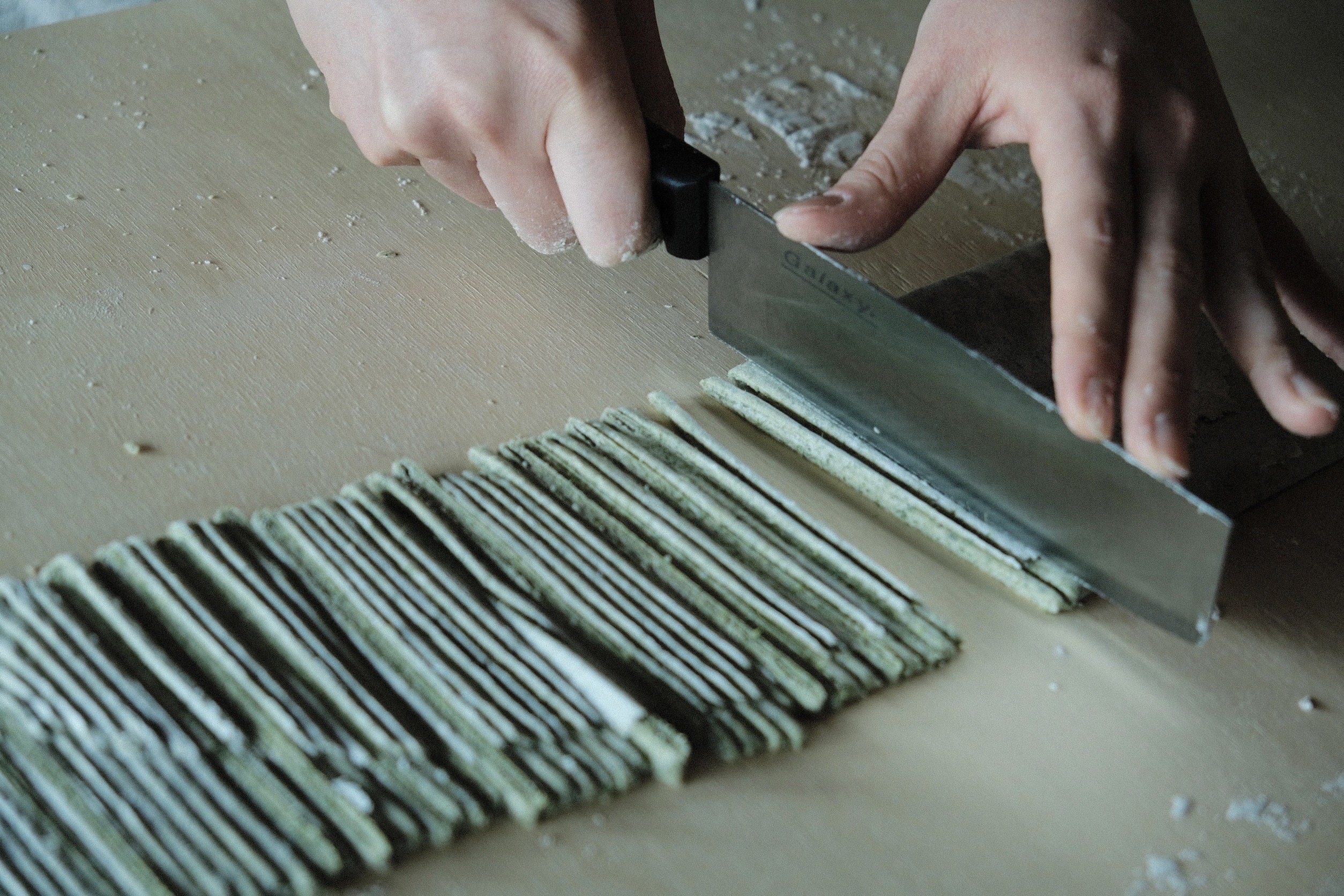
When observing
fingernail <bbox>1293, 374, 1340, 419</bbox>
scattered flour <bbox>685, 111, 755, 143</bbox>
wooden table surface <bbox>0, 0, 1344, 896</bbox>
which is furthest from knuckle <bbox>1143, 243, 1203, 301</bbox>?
scattered flour <bbox>685, 111, 755, 143</bbox>

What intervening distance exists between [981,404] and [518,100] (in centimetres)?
47

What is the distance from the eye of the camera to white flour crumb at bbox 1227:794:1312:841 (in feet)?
2.63

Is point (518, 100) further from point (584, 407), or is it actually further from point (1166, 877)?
point (1166, 877)

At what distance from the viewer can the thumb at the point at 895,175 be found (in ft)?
3.20

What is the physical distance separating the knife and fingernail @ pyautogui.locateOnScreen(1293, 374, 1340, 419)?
0.12 metres

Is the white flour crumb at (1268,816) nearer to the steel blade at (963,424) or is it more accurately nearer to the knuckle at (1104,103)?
the steel blade at (963,424)

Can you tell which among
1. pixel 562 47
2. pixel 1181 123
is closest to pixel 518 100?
pixel 562 47

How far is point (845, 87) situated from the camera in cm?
161

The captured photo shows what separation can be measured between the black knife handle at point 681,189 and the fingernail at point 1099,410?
361 millimetres

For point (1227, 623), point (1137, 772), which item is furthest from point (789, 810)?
point (1227, 623)

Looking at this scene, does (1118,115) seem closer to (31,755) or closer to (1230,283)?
(1230,283)

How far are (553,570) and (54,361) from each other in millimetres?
526

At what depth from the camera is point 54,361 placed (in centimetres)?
109

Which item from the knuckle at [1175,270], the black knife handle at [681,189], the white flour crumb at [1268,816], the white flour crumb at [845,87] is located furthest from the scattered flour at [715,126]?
the white flour crumb at [1268,816]
